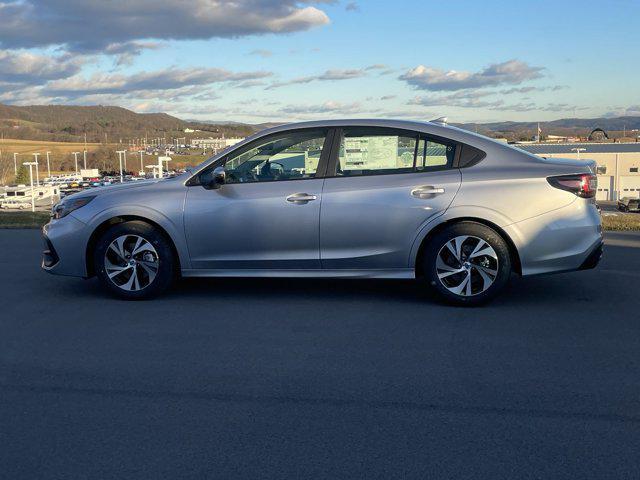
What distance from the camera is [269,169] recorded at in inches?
267

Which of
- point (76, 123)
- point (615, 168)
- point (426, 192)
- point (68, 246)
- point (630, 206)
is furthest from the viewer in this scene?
point (76, 123)

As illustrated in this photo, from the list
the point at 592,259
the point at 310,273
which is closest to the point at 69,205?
the point at 310,273

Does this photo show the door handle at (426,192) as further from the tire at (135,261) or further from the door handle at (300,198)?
the tire at (135,261)

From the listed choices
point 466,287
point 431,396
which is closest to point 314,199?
point 466,287

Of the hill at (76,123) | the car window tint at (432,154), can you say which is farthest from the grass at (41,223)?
the hill at (76,123)

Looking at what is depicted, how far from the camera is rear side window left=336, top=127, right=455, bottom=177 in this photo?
6.59 meters

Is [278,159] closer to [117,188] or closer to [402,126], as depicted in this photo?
[402,126]

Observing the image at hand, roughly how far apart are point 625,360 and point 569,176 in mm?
1976

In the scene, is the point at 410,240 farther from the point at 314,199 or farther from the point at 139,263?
the point at 139,263

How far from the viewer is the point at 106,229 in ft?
22.9

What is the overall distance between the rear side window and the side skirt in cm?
86

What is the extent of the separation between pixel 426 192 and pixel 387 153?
0.52m

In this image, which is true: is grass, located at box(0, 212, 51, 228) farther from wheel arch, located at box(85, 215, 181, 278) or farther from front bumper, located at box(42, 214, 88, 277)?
wheel arch, located at box(85, 215, 181, 278)

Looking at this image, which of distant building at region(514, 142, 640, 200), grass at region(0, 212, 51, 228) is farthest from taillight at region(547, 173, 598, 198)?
distant building at region(514, 142, 640, 200)
